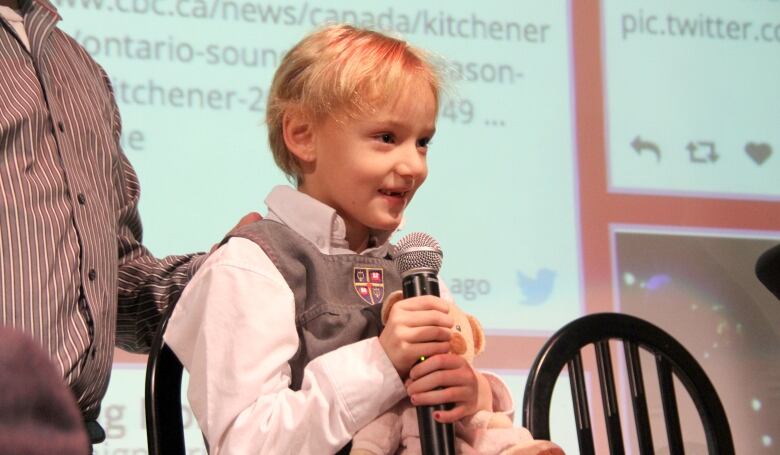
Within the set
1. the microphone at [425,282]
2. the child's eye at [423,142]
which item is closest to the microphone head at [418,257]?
the microphone at [425,282]

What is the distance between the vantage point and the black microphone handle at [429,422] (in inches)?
39.4

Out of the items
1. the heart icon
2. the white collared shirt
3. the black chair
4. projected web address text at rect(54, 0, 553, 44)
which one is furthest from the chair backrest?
the heart icon

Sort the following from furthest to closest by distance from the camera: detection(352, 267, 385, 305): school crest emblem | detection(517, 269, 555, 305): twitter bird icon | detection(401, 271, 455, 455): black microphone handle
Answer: detection(517, 269, 555, 305): twitter bird icon → detection(352, 267, 385, 305): school crest emblem → detection(401, 271, 455, 455): black microphone handle

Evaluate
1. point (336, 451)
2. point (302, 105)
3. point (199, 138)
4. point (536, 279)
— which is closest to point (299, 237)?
point (302, 105)

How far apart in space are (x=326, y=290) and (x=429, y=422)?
250mm

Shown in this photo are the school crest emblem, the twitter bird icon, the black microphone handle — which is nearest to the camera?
the black microphone handle

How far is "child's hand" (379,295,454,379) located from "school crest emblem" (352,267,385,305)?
0.16 m

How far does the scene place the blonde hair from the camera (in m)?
1.27

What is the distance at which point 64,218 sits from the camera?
1.37 metres

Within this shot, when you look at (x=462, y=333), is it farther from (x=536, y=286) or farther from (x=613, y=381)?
(x=536, y=286)

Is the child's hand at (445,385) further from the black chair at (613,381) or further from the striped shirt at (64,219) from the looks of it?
the striped shirt at (64,219)

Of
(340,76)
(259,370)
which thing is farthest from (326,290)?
(340,76)

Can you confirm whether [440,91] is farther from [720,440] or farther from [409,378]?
[720,440]

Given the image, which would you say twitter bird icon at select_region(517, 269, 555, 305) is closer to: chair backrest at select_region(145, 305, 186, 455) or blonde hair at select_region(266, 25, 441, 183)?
blonde hair at select_region(266, 25, 441, 183)
